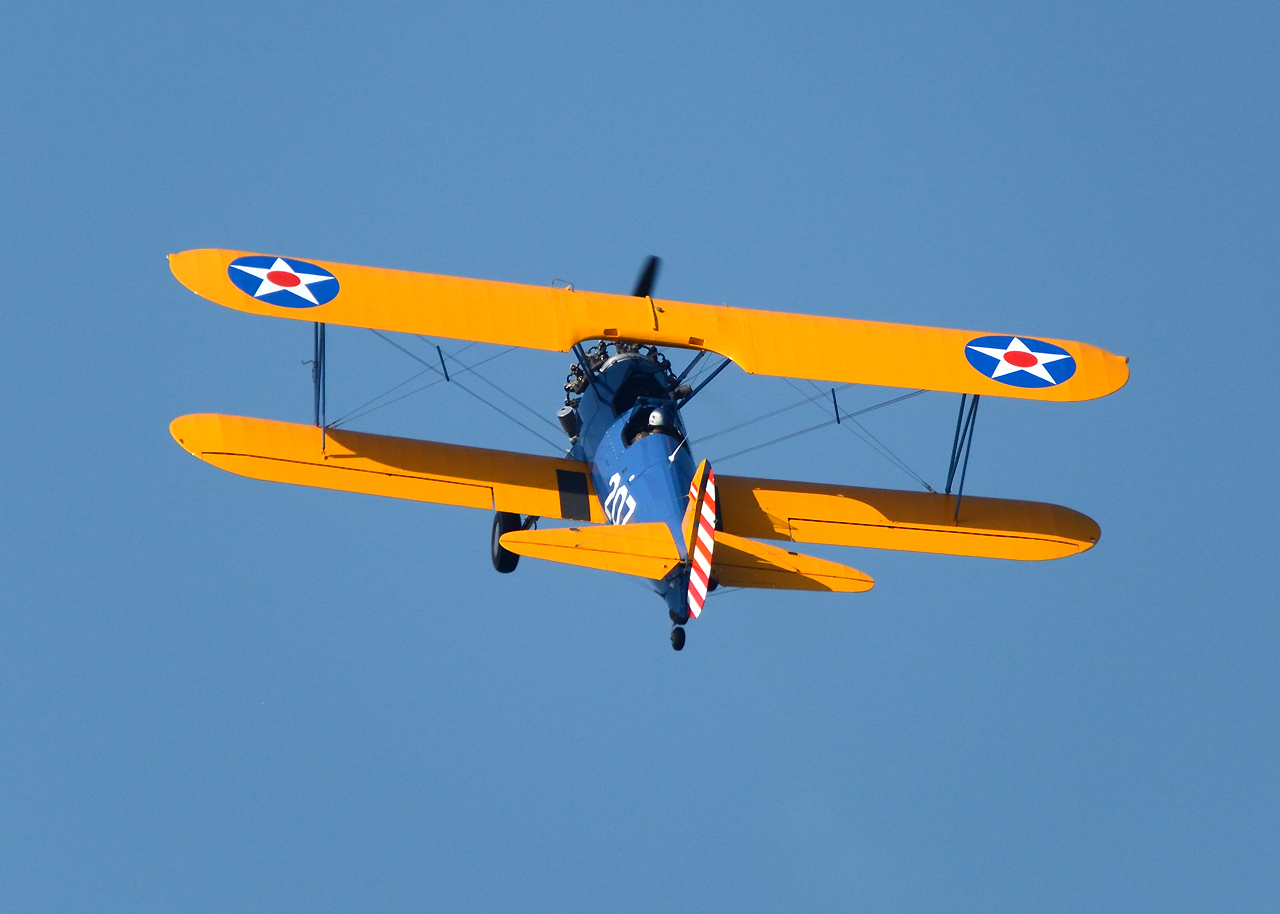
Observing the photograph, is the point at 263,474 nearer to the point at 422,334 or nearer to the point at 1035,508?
the point at 422,334

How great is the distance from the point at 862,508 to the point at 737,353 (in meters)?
2.19

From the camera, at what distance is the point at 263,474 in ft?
72.5

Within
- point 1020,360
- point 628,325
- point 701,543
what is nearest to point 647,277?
point 628,325

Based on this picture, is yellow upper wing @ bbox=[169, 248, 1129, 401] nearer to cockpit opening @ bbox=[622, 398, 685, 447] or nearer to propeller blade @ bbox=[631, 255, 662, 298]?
cockpit opening @ bbox=[622, 398, 685, 447]

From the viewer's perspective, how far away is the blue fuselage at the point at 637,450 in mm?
21125

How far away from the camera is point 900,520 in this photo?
23.0 m

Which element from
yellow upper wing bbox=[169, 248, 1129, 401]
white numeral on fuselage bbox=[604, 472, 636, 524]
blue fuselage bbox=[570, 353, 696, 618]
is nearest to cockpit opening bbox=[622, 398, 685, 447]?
blue fuselage bbox=[570, 353, 696, 618]

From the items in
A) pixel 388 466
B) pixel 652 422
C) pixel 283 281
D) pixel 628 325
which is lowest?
pixel 388 466

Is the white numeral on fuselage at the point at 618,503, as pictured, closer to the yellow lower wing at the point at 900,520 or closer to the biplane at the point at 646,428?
the biplane at the point at 646,428

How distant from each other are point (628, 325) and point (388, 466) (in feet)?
8.37

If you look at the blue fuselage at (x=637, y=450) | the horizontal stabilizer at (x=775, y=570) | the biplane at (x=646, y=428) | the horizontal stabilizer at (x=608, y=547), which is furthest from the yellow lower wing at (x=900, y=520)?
the horizontal stabilizer at (x=608, y=547)

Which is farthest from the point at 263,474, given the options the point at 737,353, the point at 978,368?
the point at 978,368

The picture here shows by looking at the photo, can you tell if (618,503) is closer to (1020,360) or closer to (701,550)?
(701,550)

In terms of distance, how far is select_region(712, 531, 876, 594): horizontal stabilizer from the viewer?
20.0 m
